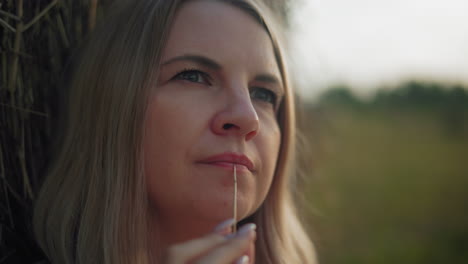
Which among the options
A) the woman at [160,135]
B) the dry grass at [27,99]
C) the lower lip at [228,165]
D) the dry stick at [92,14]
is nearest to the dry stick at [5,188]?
the dry grass at [27,99]

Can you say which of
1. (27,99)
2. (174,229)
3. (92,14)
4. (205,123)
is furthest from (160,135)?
(92,14)

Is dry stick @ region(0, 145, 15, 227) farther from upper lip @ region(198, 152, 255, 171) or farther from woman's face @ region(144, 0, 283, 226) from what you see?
upper lip @ region(198, 152, 255, 171)

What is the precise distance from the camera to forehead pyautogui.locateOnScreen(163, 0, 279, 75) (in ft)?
3.09

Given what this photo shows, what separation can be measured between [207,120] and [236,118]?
67 mm

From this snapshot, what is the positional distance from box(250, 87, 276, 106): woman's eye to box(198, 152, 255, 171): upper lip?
0.73 ft

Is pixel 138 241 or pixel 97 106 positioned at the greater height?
pixel 97 106

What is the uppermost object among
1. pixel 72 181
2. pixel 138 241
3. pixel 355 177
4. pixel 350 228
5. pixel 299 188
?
pixel 72 181

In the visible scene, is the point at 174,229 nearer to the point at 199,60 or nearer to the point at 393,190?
the point at 199,60

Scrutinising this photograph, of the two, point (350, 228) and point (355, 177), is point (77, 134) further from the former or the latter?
point (355, 177)

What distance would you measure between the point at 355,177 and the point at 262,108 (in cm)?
299

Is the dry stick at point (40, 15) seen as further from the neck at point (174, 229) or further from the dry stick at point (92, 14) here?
the neck at point (174, 229)

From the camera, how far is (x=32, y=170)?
3.77ft

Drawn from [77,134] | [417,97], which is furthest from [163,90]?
[417,97]

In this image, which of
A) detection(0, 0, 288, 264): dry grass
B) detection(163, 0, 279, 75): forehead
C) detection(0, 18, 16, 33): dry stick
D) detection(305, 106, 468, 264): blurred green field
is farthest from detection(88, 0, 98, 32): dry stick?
detection(305, 106, 468, 264): blurred green field
